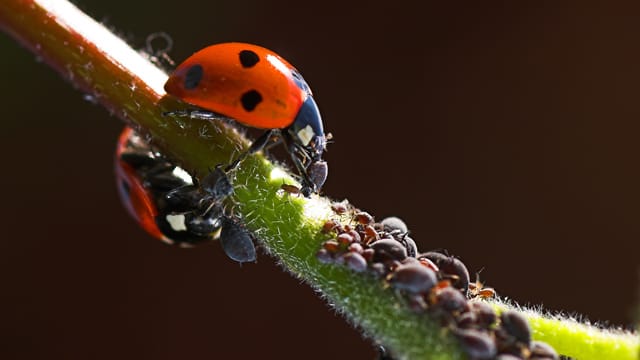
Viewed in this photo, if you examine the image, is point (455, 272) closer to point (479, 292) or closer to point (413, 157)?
point (479, 292)

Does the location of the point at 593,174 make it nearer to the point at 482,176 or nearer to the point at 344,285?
the point at 482,176

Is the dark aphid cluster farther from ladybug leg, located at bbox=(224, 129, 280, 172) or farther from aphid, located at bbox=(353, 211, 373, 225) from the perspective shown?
ladybug leg, located at bbox=(224, 129, 280, 172)

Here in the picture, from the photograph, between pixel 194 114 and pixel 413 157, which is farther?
pixel 413 157

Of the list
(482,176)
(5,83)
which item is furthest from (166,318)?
(482,176)

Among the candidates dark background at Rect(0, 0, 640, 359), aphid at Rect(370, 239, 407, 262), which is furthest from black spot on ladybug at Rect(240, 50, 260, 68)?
dark background at Rect(0, 0, 640, 359)

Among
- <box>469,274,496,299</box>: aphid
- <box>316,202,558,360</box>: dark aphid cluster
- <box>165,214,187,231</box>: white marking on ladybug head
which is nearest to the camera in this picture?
<box>316,202,558,360</box>: dark aphid cluster

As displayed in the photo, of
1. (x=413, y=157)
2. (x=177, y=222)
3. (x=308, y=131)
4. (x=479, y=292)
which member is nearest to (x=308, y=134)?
(x=308, y=131)

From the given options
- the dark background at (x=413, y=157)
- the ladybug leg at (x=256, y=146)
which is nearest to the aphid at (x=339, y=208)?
the ladybug leg at (x=256, y=146)
